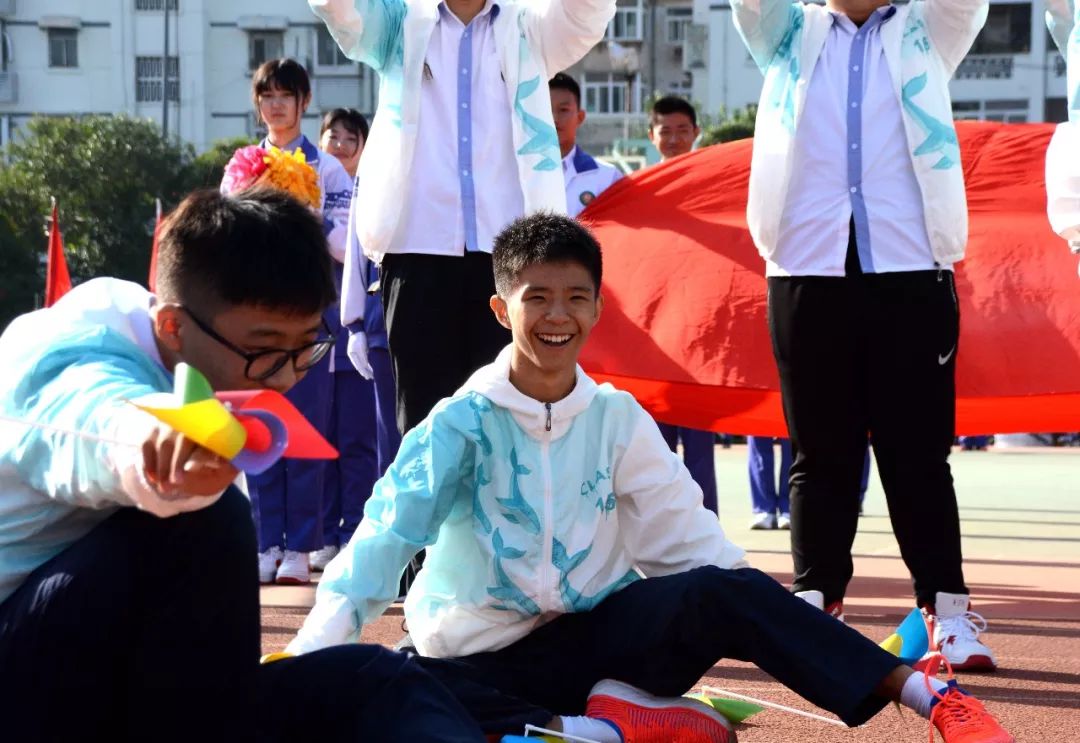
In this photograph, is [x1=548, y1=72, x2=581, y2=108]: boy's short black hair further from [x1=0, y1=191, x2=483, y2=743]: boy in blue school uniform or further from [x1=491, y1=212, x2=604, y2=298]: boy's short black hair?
[x1=0, y1=191, x2=483, y2=743]: boy in blue school uniform

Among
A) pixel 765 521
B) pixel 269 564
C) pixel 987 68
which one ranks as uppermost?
pixel 987 68

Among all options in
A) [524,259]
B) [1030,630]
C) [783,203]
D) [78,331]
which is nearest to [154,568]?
[78,331]

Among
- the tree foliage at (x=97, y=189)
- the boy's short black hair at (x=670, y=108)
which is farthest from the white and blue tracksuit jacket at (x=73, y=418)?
the tree foliage at (x=97, y=189)

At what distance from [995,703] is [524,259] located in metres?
1.51

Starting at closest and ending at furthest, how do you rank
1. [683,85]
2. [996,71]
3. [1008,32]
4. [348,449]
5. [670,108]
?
[348,449] < [670,108] < [996,71] < [1008,32] < [683,85]

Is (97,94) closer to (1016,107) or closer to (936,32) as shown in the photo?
(1016,107)

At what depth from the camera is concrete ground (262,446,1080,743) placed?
4.20m

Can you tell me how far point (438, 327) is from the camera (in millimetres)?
5047

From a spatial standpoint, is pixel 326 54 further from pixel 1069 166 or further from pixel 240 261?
pixel 240 261

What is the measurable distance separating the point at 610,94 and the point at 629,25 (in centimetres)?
299

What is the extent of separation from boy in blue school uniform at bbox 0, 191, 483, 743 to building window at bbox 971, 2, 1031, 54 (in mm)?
54655

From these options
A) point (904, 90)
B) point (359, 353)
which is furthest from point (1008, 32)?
point (904, 90)

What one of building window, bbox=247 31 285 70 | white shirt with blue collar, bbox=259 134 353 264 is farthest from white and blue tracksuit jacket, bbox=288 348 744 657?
building window, bbox=247 31 285 70

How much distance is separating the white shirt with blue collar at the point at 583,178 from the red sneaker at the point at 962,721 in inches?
168
